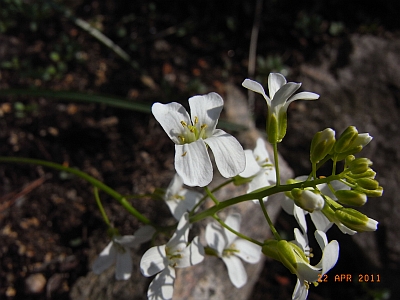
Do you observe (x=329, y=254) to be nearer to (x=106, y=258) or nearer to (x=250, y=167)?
(x=250, y=167)

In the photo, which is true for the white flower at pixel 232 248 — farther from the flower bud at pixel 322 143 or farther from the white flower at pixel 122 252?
the flower bud at pixel 322 143

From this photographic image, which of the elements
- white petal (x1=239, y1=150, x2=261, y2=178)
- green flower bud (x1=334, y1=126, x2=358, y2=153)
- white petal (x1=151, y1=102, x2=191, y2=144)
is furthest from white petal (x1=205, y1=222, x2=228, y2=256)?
green flower bud (x1=334, y1=126, x2=358, y2=153)

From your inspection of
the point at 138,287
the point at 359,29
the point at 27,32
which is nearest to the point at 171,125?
the point at 138,287

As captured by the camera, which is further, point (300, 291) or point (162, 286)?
point (162, 286)

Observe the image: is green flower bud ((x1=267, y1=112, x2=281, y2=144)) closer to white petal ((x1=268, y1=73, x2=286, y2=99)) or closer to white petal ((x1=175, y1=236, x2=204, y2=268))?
white petal ((x1=268, y1=73, x2=286, y2=99))

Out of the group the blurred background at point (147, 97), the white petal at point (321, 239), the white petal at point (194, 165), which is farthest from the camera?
the blurred background at point (147, 97)

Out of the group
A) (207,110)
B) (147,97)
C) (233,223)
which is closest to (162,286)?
(233,223)

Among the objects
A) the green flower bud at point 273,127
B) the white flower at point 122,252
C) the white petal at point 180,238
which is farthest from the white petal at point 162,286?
the green flower bud at point 273,127
